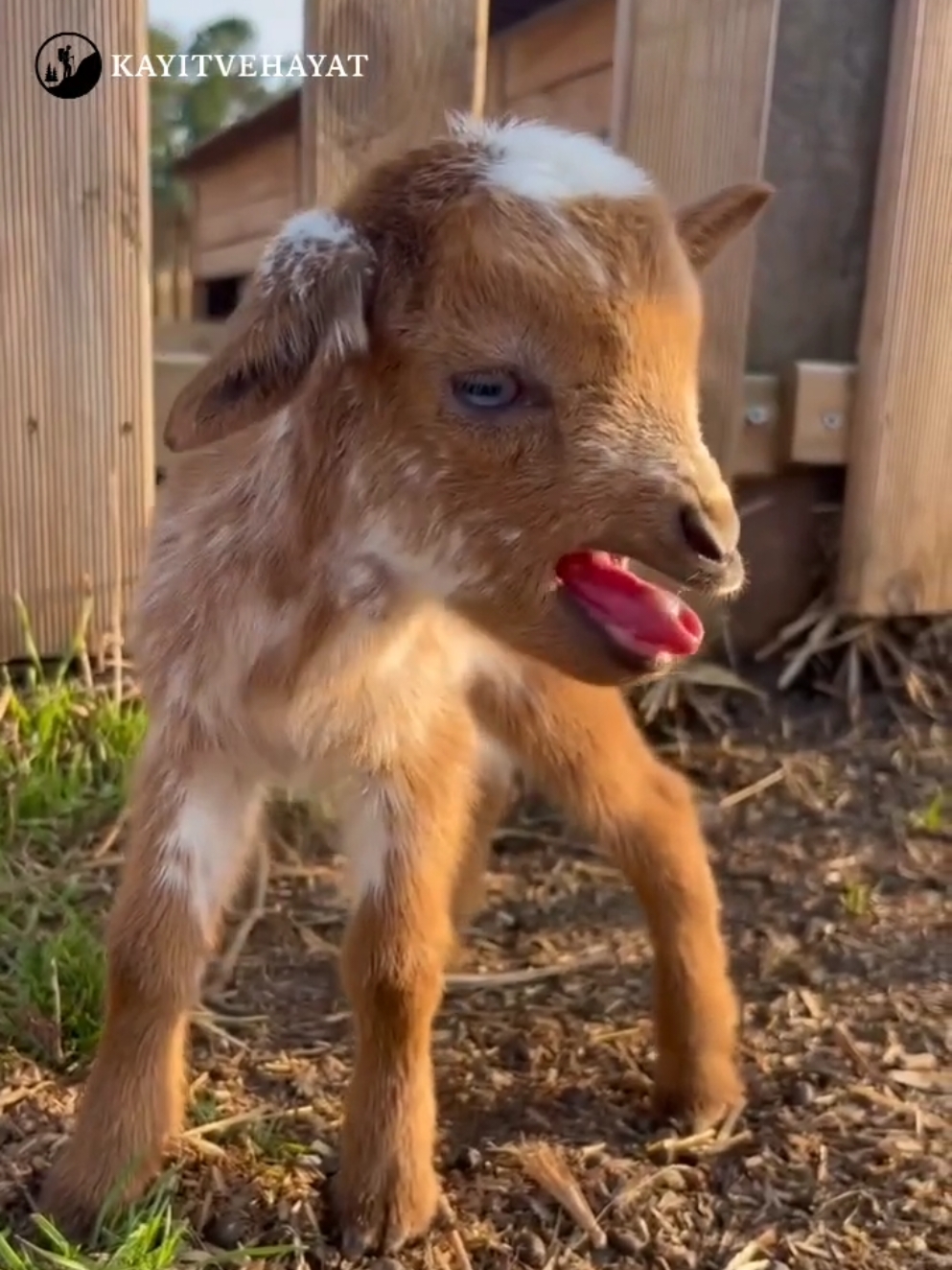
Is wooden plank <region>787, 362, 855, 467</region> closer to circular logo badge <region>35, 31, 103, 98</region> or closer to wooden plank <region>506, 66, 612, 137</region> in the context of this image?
wooden plank <region>506, 66, 612, 137</region>

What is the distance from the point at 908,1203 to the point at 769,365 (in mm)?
2070

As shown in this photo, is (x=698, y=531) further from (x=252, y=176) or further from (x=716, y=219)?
(x=252, y=176)

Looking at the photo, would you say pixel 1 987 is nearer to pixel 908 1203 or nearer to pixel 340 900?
pixel 340 900

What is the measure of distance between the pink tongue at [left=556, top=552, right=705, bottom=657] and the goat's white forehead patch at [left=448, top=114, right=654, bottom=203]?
44 cm

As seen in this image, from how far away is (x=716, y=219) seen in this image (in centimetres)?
222

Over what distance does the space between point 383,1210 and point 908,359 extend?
7.46 ft

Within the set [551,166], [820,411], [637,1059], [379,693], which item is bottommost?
[637,1059]

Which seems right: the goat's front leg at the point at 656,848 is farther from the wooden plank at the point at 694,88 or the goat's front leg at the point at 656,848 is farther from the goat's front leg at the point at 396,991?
the wooden plank at the point at 694,88

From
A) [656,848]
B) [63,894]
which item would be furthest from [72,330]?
[656,848]

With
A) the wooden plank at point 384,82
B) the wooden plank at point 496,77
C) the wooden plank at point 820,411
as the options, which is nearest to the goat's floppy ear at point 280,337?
the wooden plank at point 384,82

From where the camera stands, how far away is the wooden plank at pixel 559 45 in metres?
4.30

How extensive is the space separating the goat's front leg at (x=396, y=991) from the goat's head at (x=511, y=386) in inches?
15.5

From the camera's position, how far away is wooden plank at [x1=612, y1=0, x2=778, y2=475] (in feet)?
10.5

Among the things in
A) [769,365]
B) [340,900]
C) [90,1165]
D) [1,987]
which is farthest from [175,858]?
[769,365]
